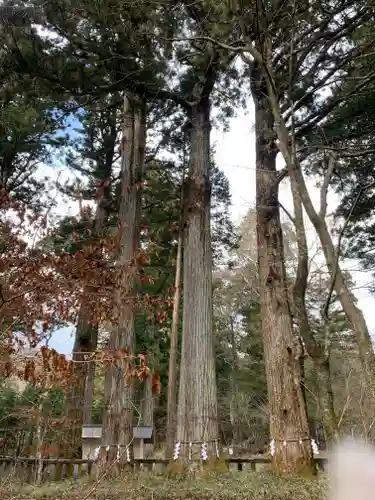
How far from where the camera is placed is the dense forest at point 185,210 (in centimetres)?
306

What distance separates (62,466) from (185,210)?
A: 17.4 feet

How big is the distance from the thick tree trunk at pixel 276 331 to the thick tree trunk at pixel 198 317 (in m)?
0.84

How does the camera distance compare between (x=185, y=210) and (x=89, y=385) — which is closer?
(x=185, y=210)

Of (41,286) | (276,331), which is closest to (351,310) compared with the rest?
(41,286)

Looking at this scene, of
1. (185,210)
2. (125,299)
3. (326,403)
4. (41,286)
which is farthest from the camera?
(185,210)

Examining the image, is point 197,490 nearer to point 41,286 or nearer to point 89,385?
point 41,286

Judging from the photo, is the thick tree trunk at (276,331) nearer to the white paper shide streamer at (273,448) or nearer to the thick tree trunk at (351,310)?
the white paper shide streamer at (273,448)

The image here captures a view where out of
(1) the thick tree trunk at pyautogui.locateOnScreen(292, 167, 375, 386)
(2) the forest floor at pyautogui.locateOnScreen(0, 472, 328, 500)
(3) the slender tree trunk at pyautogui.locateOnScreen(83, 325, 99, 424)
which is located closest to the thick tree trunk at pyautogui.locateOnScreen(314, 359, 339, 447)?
(1) the thick tree trunk at pyautogui.locateOnScreen(292, 167, 375, 386)

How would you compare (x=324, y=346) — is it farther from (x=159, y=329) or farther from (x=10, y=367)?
(x=159, y=329)

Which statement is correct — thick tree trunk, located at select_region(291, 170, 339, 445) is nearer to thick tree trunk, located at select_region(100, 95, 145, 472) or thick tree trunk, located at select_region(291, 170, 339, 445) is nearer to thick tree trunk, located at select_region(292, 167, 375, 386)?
thick tree trunk, located at select_region(292, 167, 375, 386)

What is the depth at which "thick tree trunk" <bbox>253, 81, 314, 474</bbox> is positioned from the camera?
528cm

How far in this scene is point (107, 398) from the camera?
638 cm

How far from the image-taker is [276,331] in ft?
19.4

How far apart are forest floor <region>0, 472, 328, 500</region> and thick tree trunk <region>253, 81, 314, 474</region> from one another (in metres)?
0.40
